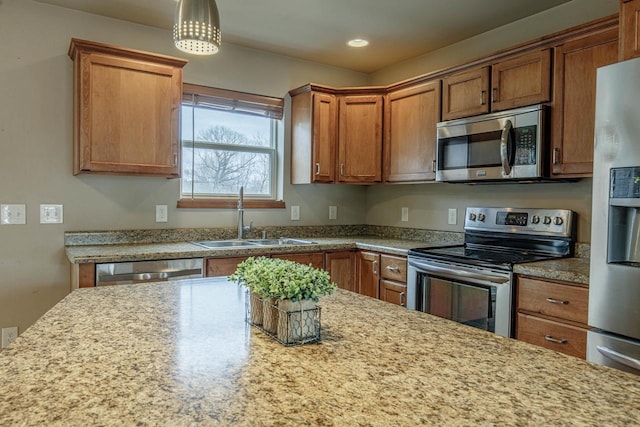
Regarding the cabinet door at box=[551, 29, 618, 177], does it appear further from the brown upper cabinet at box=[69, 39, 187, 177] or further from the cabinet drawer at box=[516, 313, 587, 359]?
the brown upper cabinet at box=[69, 39, 187, 177]

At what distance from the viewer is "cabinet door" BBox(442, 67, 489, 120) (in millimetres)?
2896

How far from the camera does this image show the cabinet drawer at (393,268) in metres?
3.10

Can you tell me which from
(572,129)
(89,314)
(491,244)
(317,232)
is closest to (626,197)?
(572,129)

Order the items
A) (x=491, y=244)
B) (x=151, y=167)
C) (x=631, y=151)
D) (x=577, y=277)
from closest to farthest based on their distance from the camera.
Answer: (x=631, y=151) → (x=577, y=277) → (x=151, y=167) → (x=491, y=244)

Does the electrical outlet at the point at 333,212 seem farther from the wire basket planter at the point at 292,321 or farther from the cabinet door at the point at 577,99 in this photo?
the wire basket planter at the point at 292,321

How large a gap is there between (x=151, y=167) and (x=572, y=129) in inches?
101

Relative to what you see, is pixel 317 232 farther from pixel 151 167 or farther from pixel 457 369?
pixel 457 369

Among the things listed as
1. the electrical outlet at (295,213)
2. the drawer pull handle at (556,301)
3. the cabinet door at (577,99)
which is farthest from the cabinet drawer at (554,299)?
the electrical outlet at (295,213)

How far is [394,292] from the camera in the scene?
3186 mm

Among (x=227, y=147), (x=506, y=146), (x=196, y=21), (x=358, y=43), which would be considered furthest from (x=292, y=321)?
(x=358, y=43)

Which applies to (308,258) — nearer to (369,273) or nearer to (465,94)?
(369,273)

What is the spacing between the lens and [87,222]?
9.96ft

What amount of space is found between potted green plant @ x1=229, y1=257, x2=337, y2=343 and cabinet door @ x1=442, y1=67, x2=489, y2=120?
2283 mm

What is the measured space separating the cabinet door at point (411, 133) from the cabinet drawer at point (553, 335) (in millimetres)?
1309
